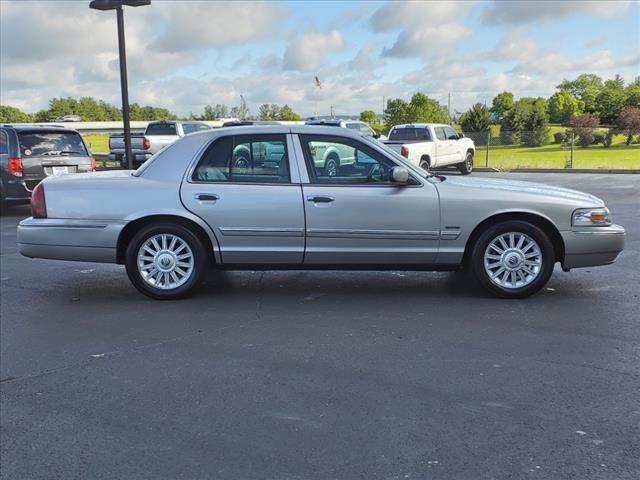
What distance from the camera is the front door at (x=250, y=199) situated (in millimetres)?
6035

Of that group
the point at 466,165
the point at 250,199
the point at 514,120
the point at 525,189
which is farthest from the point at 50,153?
the point at 514,120

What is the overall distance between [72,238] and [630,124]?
37.6 meters

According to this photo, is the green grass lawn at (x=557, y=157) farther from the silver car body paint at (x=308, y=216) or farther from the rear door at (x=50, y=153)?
the silver car body paint at (x=308, y=216)

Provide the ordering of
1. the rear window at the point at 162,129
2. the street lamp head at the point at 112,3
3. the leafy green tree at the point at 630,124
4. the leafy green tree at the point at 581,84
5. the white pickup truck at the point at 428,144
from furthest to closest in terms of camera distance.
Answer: the leafy green tree at the point at 581,84 < the leafy green tree at the point at 630,124 < the rear window at the point at 162,129 < the white pickup truck at the point at 428,144 < the street lamp head at the point at 112,3

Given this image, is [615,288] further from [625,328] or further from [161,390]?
[161,390]

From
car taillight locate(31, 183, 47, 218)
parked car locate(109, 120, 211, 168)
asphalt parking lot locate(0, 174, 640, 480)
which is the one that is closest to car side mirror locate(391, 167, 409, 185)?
asphalt parking lot locate(0, 174, 640, 480)

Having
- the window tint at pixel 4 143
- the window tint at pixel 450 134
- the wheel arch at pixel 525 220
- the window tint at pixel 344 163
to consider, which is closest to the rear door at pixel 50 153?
the window tint at pixel 4 143

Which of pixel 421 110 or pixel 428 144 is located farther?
pixel 421 110

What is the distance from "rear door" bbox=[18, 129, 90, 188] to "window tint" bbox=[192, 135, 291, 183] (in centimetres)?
726

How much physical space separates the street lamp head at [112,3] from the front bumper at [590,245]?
10.9m

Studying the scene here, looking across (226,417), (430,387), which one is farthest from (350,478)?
(430,387)

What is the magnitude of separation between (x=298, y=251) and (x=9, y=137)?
8.90 m

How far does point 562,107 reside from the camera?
65.1 metres

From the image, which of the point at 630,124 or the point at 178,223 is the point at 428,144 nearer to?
the point at 178,223
